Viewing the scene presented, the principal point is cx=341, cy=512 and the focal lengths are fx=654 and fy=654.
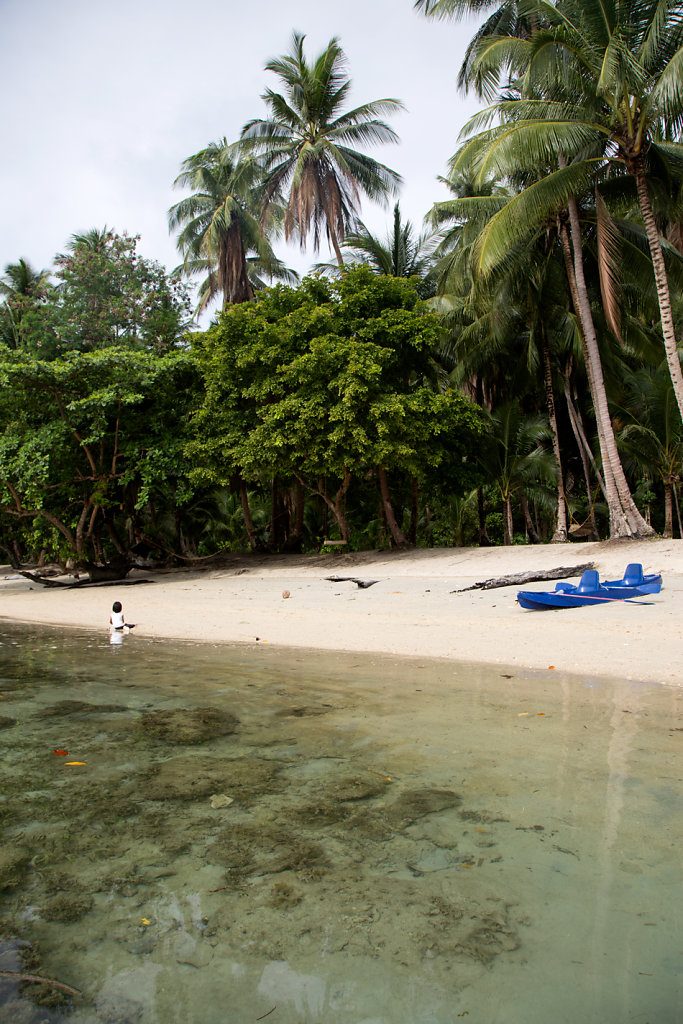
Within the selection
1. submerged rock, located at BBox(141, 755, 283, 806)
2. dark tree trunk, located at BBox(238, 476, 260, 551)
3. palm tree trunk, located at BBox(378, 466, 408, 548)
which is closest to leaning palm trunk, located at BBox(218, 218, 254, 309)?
dark tree trunk, located at BBox(238, 476, 260, 551)

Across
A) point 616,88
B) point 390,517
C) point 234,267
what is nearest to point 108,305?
point 234,267

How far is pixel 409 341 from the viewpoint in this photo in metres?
17.0

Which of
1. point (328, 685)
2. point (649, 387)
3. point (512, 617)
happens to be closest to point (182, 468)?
point (512, 617)

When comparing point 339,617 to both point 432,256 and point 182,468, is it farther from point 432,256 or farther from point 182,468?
point 432,256

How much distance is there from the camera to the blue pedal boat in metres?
8.96

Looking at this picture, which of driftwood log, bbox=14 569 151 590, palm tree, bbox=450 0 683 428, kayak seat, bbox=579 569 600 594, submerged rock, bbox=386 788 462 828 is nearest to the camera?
submerged rock, bbox=386 788 462 828

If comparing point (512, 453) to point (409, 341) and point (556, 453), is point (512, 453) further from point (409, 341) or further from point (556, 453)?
point (409, 341)

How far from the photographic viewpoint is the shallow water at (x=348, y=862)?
Answer: 2049mm

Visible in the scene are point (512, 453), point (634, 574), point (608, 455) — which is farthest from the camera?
point (512, 453)

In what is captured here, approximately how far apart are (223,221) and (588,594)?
21.5m

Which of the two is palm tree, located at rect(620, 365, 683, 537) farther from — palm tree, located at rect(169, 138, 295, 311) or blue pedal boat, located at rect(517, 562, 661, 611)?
palm tree, located at rect(169, 138, 295, 311)

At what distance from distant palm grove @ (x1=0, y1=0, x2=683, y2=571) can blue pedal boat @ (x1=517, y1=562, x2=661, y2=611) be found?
19.2 ft

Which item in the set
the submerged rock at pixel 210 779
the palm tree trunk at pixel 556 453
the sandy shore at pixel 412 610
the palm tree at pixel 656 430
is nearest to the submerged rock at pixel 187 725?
the submerged rock at pixel 210 779

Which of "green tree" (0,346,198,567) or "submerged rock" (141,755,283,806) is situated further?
"green tree" (0,346,198,567)
